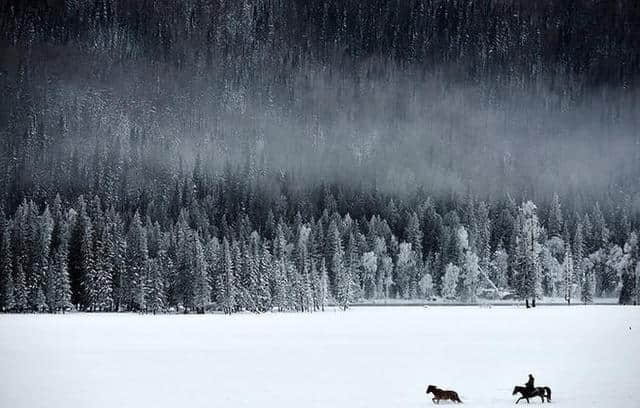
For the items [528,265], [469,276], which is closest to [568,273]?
[469,276]

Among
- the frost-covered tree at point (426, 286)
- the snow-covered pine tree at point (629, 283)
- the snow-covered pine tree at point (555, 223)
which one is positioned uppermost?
the snow-covered pine tree at point (555, 223)

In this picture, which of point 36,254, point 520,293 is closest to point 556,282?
point 520,293

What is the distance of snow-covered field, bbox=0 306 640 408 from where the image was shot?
2689 cm

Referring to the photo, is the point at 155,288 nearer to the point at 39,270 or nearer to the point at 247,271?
the point at 247,271

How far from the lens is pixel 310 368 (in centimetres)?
3534

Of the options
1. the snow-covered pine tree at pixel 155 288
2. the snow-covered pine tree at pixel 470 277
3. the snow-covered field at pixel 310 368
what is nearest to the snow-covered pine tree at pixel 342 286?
the snow-covered pine tree at pixel 470 277

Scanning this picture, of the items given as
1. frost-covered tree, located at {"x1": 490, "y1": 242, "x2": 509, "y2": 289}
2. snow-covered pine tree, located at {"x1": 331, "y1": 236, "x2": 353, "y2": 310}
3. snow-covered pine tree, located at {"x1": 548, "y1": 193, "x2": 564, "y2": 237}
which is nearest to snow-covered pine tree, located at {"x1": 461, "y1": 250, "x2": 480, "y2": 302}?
frost-covered tree, located at {"x1": 490, "y1": 242, "x2": 509, "y2": 289}

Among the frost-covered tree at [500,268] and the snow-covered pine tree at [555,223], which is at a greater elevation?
the snow-covered pine tree at [555,223]

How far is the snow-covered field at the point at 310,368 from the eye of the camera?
2689 cm

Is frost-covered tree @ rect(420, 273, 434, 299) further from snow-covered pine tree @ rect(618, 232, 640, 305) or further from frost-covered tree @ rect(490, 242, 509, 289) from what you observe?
snow-covered pine tree @ rect(618, 232, 640, 305)

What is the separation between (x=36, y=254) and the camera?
375 ft

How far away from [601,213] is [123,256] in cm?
13911

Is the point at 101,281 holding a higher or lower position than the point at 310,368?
lower

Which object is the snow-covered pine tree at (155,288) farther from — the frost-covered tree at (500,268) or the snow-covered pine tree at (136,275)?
the frost-covered tree at (500,268)
